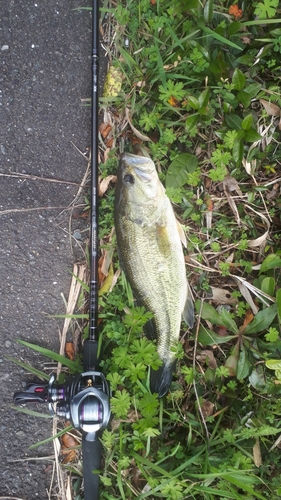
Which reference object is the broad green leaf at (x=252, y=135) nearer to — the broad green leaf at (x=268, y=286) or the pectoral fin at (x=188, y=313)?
the broad green leaf at (x=268, y=286)

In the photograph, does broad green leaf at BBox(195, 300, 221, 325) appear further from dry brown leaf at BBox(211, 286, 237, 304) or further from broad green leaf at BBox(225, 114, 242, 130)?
broad green leaf at BBox(225, 114, 242, 130)

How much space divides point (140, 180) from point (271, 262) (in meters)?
1.04

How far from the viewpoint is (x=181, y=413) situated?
2814mm

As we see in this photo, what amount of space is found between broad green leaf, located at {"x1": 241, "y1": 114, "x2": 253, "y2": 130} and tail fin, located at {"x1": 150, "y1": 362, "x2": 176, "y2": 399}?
1634mm

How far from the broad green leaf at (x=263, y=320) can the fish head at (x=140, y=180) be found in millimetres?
1023

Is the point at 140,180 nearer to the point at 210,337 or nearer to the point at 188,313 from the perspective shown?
the point at 188,313

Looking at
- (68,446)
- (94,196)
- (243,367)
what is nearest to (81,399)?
(68,446)

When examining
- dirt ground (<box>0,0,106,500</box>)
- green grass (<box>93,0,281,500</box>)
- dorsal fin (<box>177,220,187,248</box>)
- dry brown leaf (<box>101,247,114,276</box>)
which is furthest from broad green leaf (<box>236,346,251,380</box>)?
dirt ground (<box>0,0,106,500</box>)

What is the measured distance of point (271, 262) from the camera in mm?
2785

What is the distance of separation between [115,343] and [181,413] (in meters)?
0.66

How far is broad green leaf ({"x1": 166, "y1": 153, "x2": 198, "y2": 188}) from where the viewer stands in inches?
111

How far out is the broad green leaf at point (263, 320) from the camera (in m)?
2.72

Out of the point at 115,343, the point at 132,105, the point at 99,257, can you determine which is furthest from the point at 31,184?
the point at 115,343

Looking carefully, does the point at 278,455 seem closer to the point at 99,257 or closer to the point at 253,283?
the point at 253,283
